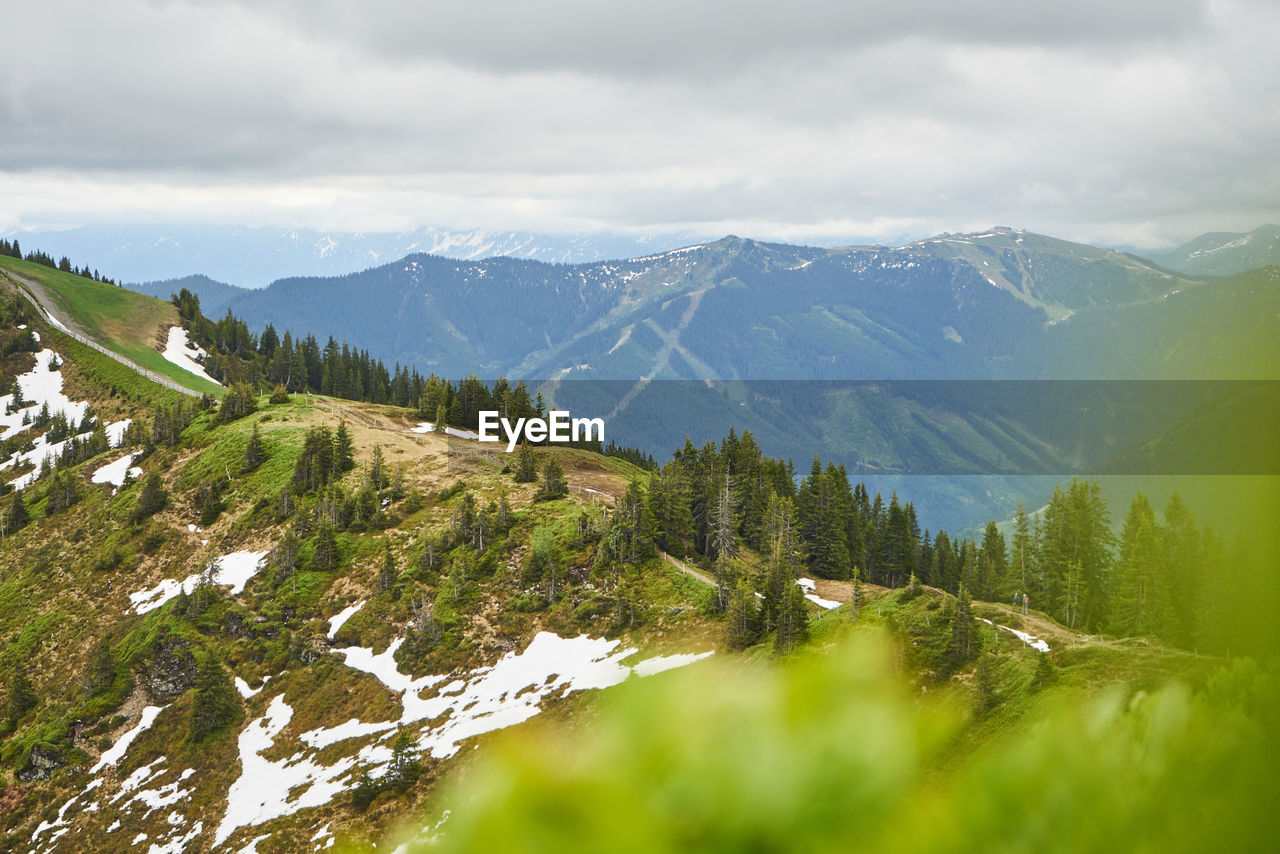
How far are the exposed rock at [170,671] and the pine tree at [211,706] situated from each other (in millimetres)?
3420

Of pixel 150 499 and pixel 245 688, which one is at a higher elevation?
pixel 150 499

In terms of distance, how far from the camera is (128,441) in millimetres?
82000

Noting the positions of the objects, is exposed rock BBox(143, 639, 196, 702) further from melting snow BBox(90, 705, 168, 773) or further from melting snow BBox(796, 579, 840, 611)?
melting snow BBox(796, 579, 840, 611)

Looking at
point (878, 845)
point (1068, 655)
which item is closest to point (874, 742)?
point (878, 845)

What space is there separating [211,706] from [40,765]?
8386mm

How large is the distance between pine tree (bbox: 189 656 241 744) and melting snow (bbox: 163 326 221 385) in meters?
84.3

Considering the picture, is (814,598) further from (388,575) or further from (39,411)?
(39,411)

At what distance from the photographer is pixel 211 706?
37875 mm

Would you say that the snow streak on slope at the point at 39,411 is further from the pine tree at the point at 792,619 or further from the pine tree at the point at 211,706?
the pine tree at the point at 792,619

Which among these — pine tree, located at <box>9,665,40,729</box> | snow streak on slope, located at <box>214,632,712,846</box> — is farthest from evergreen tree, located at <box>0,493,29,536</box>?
snow streak on slope, located at <box>214,632,712,846</box>

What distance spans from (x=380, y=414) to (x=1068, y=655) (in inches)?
2713

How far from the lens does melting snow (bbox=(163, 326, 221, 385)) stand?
115m

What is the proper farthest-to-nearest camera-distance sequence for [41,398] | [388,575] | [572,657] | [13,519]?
[41,398] < [13,519] < [388,575] < [572,657]

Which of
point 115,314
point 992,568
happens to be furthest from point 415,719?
point 115,314
